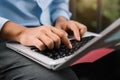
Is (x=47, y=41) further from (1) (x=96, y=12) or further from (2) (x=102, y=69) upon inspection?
(1) (x=96, y=12)

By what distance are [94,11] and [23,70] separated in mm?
1478

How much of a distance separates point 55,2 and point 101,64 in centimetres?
34

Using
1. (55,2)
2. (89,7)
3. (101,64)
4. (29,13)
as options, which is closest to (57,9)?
(55,2)

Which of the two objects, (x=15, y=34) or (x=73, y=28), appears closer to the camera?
(x=15, y=34)

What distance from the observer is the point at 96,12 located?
6.82 feet

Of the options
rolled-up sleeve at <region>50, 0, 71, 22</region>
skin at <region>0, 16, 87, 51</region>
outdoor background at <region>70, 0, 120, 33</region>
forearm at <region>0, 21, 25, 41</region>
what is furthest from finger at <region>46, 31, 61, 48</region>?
outdoor background at <region>70, 0, 120, 33</region>

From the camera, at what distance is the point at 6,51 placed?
0.78 meters

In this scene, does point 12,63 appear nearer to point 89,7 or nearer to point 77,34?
point 77,34

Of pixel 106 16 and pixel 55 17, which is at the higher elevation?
pixel 55 17

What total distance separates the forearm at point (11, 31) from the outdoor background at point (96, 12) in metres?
1.25

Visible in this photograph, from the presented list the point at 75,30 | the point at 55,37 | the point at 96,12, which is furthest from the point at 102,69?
the point at 96,12

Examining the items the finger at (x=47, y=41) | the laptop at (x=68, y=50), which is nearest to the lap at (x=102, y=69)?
the laptop at (x=68, y=50)

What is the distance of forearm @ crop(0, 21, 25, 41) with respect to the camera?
2.52 feet

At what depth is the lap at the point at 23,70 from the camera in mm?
648
